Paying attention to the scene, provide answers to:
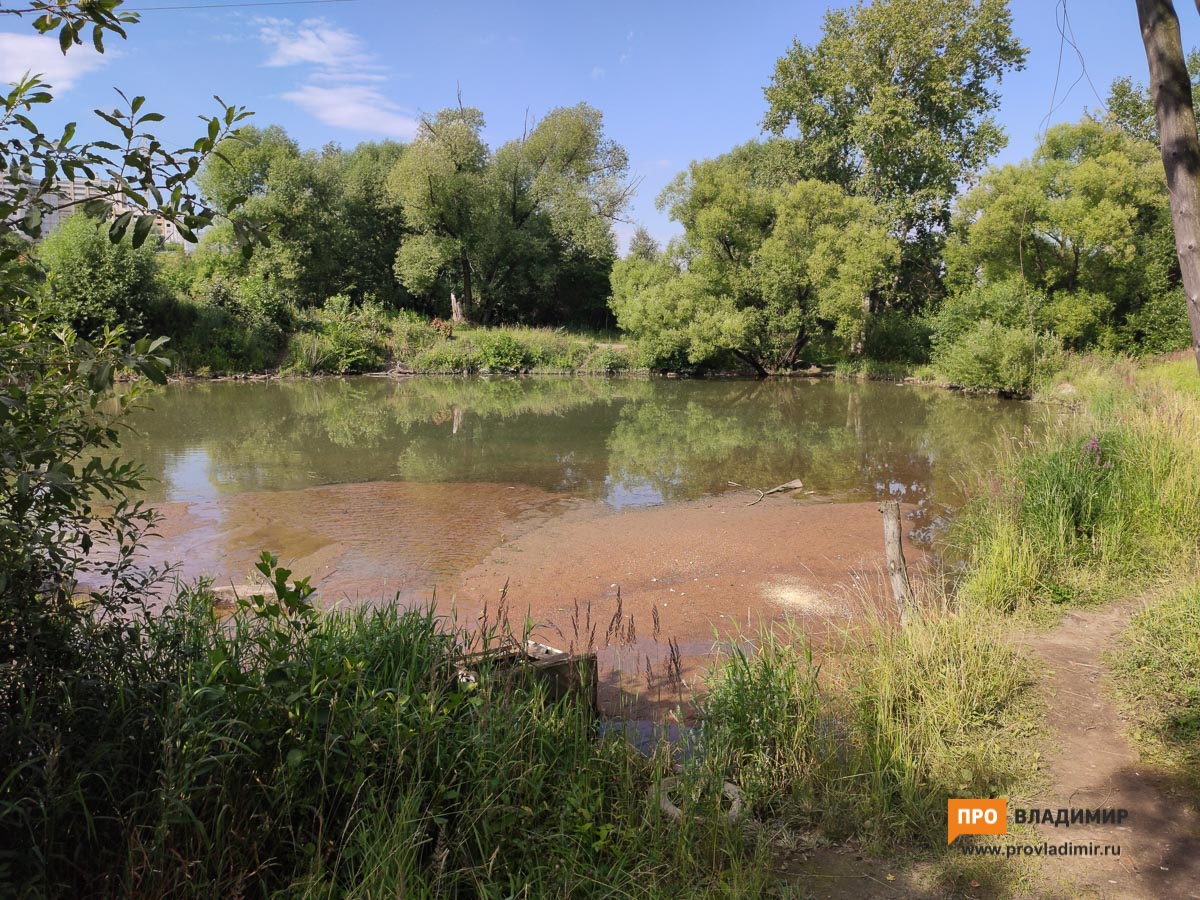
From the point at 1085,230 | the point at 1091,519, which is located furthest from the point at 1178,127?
the point at 1085,230

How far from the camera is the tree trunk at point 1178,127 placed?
9.62 ft

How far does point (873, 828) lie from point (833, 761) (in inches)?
16.3

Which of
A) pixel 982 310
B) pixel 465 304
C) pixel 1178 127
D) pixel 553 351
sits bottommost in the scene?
pixel 1178 127

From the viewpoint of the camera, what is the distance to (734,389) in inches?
1073

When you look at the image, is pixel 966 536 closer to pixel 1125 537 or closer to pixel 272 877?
pixel 1125 537

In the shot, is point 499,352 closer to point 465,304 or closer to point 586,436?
point 465,304

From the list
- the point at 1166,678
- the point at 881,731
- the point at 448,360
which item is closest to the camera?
the point at 881,731

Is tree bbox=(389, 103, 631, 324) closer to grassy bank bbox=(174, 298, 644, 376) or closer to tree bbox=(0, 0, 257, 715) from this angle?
grassy bank bbox=(174, 298, 644, 376)

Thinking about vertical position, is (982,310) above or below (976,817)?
above

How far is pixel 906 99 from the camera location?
29.2 metres

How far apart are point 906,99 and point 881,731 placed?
31047 mm

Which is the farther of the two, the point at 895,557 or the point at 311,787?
the point at 895,557

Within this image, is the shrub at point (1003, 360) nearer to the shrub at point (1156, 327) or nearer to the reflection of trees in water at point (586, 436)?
the reflection of trees in water at point (586, 436)

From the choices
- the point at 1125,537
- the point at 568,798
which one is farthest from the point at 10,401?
the point at 1125,537
